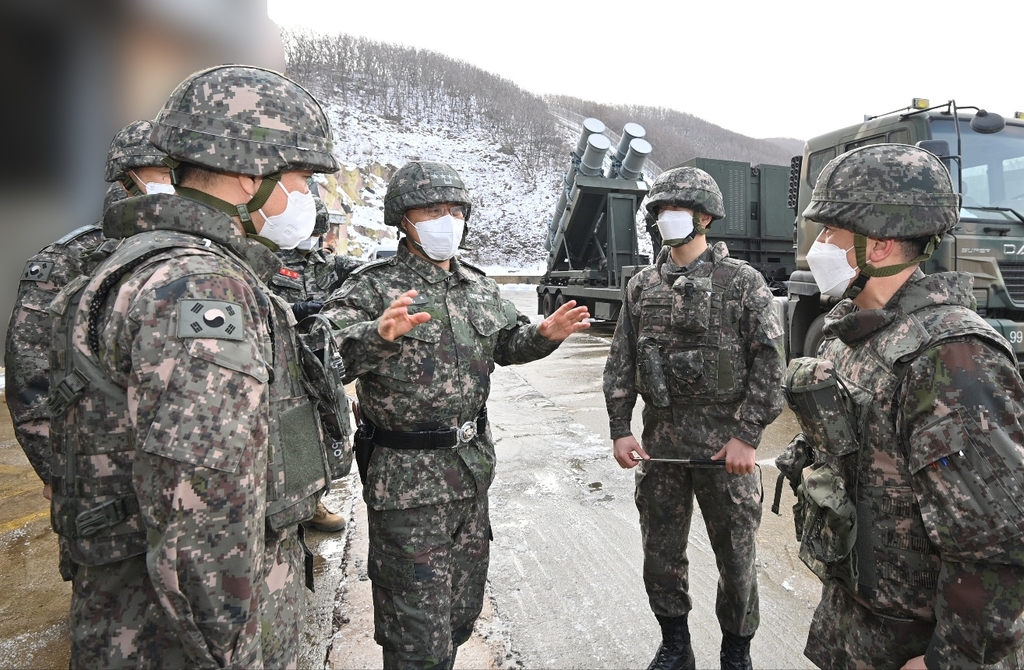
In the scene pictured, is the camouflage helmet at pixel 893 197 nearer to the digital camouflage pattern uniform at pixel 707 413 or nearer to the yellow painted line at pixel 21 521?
the digital camouflage pattern uniform at pixel 707 413

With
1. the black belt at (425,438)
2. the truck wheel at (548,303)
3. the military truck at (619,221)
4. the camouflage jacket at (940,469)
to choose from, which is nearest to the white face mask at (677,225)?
the camouflage jacket at (940,469)

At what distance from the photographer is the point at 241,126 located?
53.9 inches

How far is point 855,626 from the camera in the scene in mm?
1597

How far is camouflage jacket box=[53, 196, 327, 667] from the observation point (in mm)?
1087

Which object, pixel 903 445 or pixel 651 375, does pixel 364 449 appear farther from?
pixel 903 445

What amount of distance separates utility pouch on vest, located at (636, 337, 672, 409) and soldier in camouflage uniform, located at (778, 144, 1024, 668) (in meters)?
0.79

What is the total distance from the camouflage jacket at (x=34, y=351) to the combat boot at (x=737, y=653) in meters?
2.55

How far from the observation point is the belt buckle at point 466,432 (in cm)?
220

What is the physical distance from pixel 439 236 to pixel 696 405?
1295mm

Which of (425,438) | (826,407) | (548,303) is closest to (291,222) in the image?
(425,438)

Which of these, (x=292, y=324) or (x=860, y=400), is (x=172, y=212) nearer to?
(x=292, y=324)

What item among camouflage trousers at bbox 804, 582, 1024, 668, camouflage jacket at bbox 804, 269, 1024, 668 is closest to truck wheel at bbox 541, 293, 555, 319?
camouflage trousers at bbox 804, 582, 1024, 668

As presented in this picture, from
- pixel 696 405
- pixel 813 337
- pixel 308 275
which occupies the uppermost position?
pixel 308 275

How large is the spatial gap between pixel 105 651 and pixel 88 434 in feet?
1.48
